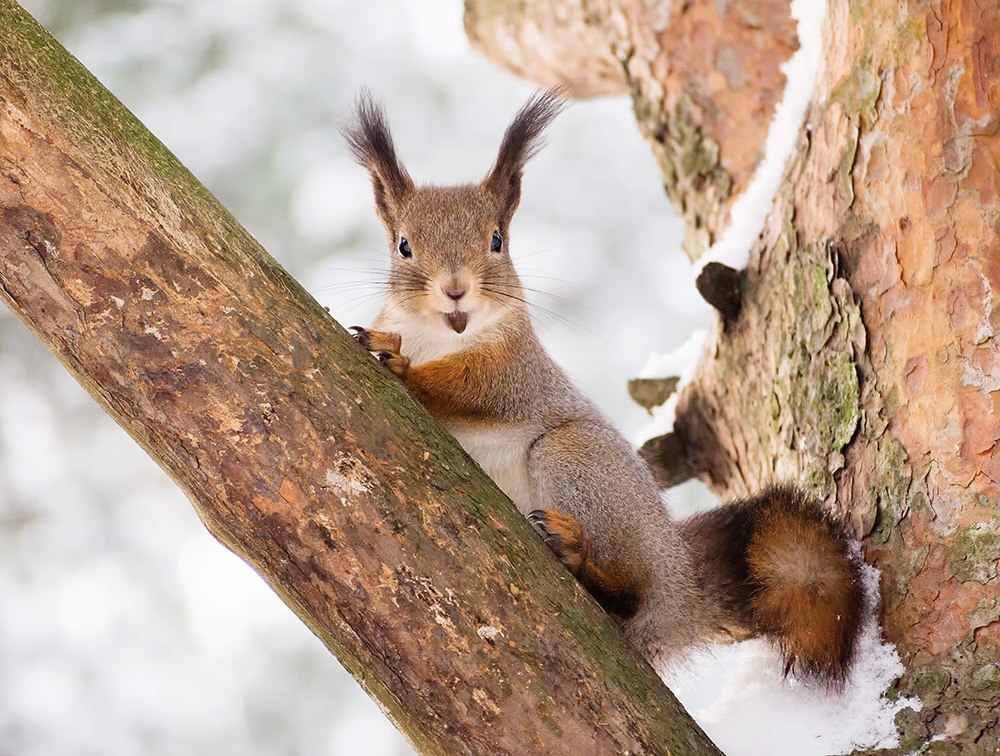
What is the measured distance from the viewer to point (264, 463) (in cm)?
148

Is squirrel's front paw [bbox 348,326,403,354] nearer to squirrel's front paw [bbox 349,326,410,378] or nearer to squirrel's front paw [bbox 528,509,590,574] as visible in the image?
squirrel's front paw [bbox 349,326,410,378]

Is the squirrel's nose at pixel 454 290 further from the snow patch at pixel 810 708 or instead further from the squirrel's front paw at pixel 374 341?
the snow patch at pixel 810 708

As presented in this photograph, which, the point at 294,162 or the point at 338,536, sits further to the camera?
the point at 294,162

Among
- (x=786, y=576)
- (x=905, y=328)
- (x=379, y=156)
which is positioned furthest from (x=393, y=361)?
(x=905, y=328)

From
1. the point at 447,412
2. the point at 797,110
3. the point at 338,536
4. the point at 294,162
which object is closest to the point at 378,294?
the point at 447,412

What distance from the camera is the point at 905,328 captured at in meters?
1.96

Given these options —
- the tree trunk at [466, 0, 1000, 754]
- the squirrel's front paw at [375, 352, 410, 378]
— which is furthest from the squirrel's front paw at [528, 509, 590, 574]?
the tree trunk at [466, 0, 1000, 754]

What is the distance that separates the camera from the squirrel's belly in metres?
2.19

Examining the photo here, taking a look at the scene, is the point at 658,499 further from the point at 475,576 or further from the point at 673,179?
the point at 673,179

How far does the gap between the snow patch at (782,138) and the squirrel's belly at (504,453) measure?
724 mm

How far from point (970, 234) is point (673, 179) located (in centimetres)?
160

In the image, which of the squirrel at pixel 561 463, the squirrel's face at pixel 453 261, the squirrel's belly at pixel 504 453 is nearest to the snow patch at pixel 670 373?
the squirrel at pixel 561 463

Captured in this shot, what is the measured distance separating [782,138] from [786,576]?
102 cm

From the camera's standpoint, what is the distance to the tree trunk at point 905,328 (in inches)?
71.3
